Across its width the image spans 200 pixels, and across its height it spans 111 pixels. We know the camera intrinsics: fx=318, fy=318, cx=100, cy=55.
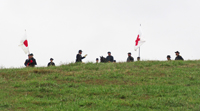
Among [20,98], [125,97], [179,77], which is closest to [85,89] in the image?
[125,97]

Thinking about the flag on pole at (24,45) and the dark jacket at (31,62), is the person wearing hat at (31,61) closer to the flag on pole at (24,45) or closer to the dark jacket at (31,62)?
the dark jacket at (31,62)

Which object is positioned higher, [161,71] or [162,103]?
[161,71]

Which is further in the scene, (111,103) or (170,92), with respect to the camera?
(170,92)

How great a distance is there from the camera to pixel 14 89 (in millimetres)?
12773

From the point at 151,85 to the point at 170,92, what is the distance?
127 cm

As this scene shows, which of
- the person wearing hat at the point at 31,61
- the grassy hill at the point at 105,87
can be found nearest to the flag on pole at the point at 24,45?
the person wearing hat at the point at 31,61

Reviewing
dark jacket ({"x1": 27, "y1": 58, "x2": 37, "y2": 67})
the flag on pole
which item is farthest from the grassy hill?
the flag on pole

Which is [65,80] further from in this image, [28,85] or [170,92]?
[170,92]

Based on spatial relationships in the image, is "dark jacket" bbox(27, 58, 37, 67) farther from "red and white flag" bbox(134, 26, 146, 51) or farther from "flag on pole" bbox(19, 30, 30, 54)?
"red and white flag" bbox(134, 26, 146, 51)

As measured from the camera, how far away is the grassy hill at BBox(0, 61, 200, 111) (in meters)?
10.3

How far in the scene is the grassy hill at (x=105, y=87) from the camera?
33.9 feet

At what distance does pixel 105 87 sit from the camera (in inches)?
511

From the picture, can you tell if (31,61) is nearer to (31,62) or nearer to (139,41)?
(31,62)

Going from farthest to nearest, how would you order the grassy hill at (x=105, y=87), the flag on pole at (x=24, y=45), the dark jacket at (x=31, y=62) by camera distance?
the flag on pole at (x=24, y=45)
the dark jacket at (x=31, y=62)
the grassy hill at (x=105, y=87)
